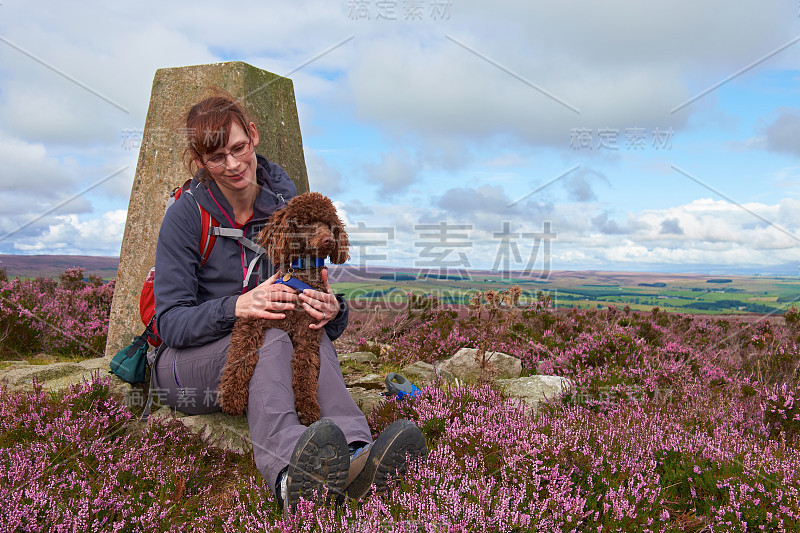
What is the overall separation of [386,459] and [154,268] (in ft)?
6.64

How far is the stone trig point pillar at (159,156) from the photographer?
4562 millimetres

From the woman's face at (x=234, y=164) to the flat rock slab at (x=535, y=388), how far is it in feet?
9.81

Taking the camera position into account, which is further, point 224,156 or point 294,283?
point 224,156

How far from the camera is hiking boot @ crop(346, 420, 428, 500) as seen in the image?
2490 mm

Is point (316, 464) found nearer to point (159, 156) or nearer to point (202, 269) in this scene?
point (202, 269)

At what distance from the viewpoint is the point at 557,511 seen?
2340 millimetres

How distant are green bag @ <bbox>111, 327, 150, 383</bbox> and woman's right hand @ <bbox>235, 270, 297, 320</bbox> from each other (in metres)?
1.14

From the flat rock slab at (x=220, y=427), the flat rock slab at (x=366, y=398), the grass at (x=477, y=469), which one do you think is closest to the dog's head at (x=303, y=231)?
the flat rock slab at (x=220, y=427)

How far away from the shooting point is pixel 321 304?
2.96 m

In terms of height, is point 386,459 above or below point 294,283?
below

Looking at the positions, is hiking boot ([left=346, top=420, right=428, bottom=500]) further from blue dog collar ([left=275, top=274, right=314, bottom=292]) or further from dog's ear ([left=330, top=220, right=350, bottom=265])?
dog's ear ([left=330, top=220, right=350, bottom=265])

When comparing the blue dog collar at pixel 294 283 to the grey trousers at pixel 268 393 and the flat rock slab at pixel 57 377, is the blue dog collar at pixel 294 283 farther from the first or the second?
the flat rock slab at pixel 57 377

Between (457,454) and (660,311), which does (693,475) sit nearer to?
(457,454)

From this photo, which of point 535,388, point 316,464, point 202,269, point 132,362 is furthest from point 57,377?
point 535,388
